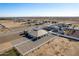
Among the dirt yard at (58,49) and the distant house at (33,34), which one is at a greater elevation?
the distant house at (33,34)

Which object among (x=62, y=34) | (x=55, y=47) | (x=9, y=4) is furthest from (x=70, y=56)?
(x=9, y=4)

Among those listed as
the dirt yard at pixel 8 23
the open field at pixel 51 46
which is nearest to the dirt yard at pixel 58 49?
the open field at pixel 51 46

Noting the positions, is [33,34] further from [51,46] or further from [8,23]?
[8,23]

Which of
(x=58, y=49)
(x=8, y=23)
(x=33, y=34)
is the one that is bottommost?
(x=58, y=49)

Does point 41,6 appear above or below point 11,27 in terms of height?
above

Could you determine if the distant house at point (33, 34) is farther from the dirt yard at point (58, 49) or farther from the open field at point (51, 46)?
the dirt yard at point (58, 49)

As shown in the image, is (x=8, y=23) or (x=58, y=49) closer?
(x=58, y=49)

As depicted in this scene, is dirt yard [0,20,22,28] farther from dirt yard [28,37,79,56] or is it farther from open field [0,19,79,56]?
dirt yard [28,37,79,56]

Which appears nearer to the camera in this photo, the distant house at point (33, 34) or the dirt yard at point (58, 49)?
the dirt yard at point (58, 49)

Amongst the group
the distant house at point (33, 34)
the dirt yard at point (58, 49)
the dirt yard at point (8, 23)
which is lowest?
the dirt yard at point (58, 49)

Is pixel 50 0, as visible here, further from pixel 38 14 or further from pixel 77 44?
pixel 77 44

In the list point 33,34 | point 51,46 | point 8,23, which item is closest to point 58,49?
point 51,46
